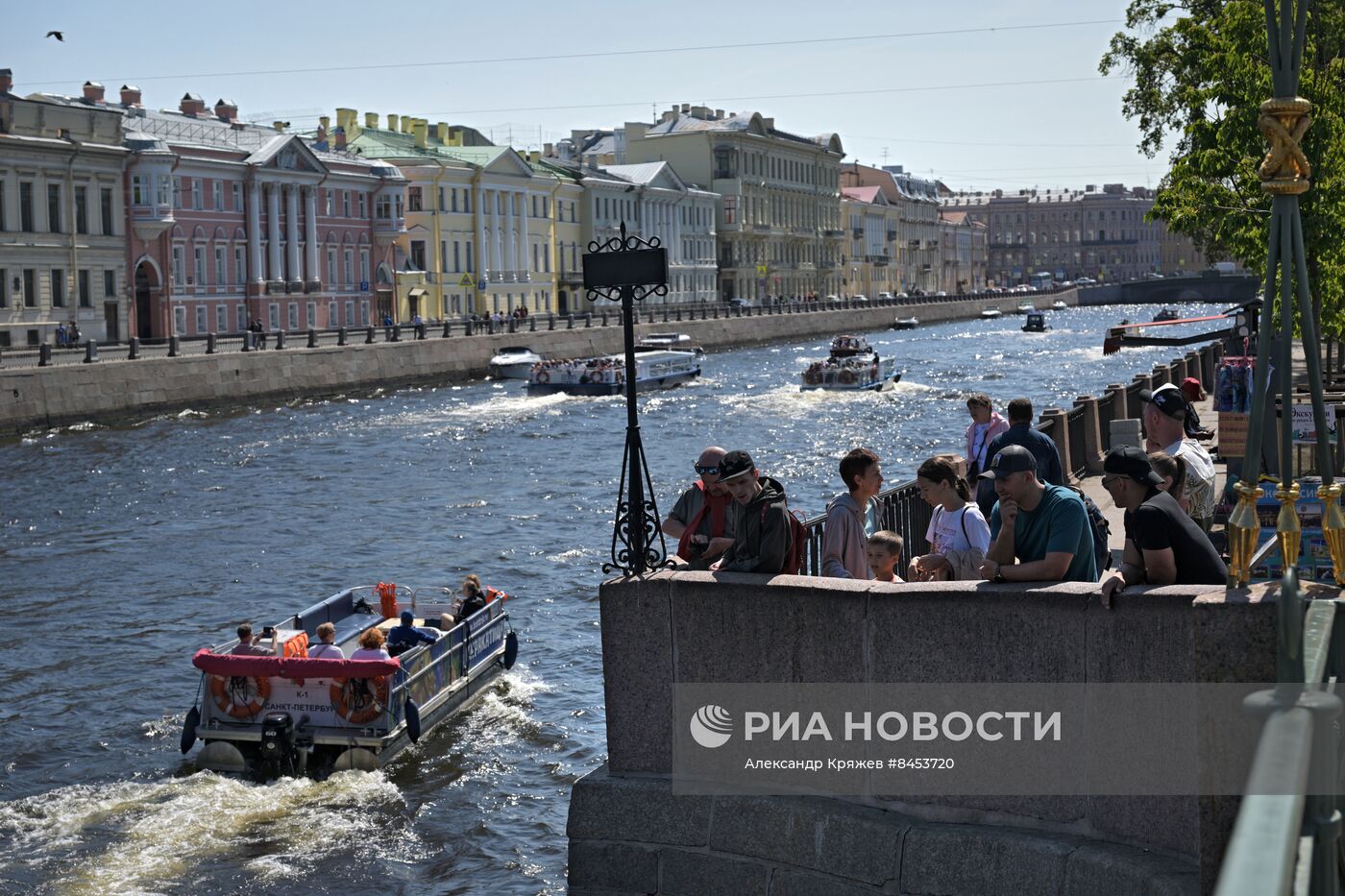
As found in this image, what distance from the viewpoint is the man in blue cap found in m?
14.7

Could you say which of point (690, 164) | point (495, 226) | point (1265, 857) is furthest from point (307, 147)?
point (1265, 857)

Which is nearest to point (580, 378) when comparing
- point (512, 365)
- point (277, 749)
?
point (512, 365)

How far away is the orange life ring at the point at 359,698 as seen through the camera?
1327 cm

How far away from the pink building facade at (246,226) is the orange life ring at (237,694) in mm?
44979

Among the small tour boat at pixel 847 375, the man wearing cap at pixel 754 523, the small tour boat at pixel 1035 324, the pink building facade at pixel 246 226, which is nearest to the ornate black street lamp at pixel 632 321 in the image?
the man wearing cap at pixel 754 523

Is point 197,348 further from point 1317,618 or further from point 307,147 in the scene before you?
point 1317,618

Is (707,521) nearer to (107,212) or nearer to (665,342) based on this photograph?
(107,212)

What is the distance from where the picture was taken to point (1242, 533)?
488 cm

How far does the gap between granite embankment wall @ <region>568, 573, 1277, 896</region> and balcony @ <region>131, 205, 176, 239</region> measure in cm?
5241

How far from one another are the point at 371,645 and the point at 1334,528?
9.82m

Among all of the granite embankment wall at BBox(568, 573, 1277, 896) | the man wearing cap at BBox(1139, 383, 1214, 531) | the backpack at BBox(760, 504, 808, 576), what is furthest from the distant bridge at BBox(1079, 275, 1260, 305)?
the granite embankment wall at BBox(568, 573, 1277, 896)

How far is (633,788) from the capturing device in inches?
259

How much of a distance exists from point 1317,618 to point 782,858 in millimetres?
2952

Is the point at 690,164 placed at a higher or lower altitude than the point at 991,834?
higher
